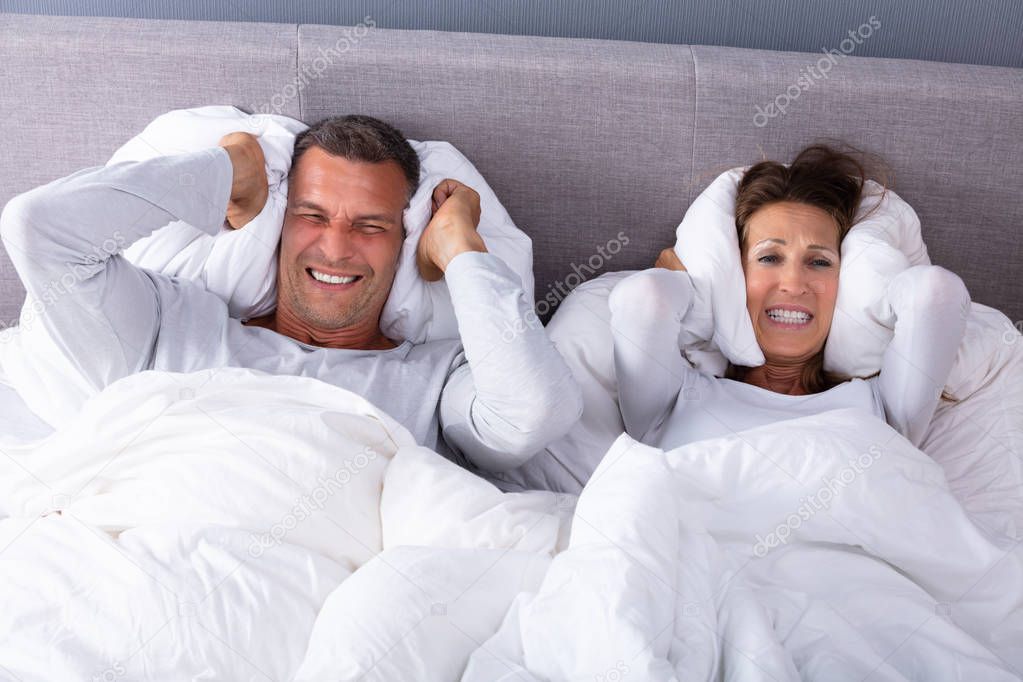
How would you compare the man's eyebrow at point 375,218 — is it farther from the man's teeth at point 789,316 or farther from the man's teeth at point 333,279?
the man's teeth at point 789,316

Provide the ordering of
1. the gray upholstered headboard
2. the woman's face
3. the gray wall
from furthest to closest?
the gray wall < the gray upholstered headboard < the woman's face

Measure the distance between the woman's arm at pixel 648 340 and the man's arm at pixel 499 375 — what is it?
0.13 m

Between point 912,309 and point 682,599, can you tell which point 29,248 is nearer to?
point 682,599

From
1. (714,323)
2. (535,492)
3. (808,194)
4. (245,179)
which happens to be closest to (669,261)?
(714,323)

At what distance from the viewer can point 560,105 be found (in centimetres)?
178

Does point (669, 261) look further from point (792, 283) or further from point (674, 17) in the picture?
point (674, 17)

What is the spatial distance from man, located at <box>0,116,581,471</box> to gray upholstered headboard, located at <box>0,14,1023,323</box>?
0.15m

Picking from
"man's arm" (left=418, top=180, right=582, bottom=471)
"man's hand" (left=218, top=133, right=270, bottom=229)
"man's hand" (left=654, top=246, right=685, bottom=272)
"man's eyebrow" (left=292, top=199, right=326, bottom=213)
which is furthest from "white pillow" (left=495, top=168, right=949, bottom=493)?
"man's hand" (left=218, top=133, right=270, bottom=229)

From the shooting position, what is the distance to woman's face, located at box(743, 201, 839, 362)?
5.34 ft

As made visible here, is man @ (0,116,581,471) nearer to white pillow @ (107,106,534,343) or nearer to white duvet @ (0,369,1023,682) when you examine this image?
white pillow @ (107,106,534,343)

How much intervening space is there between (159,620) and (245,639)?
0.10 m

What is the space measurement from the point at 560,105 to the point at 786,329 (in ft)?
1.90

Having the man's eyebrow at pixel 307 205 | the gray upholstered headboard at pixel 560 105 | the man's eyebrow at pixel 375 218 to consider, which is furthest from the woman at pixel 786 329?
the man's eyebrow at pixel 307 205

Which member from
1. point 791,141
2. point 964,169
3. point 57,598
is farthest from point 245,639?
point 964,169
